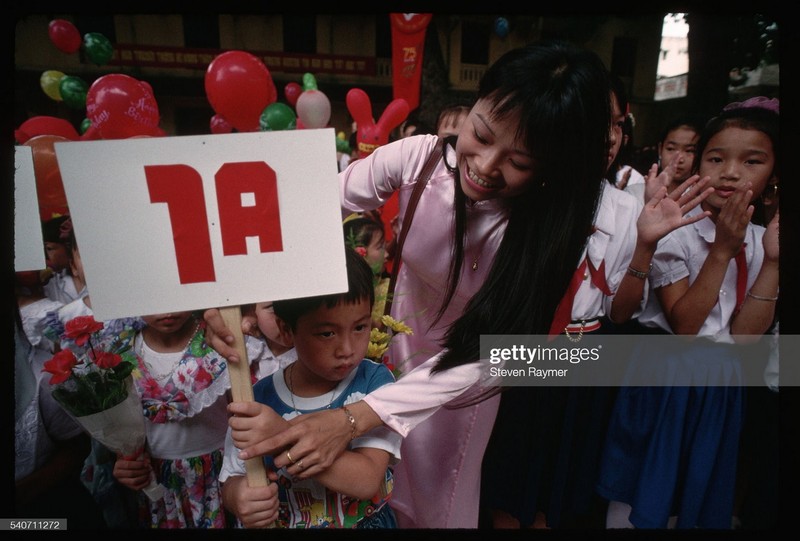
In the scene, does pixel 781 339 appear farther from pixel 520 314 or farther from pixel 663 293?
pixel 520 314

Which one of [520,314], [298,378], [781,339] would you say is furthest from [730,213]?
[298,378]

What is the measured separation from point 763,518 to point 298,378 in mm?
1157

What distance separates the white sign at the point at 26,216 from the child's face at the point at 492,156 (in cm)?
83

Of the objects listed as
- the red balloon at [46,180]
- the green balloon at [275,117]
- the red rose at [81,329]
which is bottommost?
the red rose at [81,329]

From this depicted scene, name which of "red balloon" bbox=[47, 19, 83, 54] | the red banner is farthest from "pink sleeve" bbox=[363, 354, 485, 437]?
"red balloon" bbox=[47, 19, 83, 54]

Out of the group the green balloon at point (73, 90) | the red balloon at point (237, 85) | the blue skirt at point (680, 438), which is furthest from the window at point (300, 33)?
the blue skirt at point (680, 438)

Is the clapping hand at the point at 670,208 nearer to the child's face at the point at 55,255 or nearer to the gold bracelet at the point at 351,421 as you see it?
the gold bracelet at the point at 351,421

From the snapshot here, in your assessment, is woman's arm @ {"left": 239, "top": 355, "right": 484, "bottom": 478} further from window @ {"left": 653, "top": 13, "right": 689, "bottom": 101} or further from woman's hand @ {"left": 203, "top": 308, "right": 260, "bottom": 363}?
window @ {"left": 653, "top": 13, "right": 689, "bottom": 101}

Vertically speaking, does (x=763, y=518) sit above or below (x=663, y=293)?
below

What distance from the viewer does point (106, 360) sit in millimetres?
821

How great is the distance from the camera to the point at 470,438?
3.55 feet

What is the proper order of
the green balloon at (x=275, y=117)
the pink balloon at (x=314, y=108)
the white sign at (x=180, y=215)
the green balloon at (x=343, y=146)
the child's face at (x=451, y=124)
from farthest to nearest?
the green balloon at (x=343, y=146) < the green balloon at (x=275, y=117) < the pink balloon at (x=314, y=108) < the child's face at (x=451, y=124) < the white sign at (x=180, y=215)

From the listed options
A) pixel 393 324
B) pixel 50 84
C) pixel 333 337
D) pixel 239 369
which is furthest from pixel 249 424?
pixel 50 84

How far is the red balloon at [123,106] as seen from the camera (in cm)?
88
